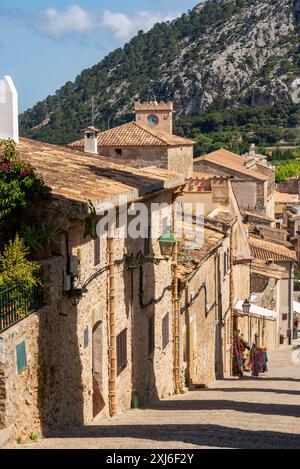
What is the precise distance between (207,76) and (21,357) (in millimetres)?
158811

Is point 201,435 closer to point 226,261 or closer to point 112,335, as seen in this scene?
point 112,335

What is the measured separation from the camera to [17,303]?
1026 cm

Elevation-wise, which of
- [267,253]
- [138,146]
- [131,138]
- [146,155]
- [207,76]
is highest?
[207,76]

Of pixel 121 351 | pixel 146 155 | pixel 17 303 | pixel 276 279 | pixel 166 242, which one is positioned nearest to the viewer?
pixel 17 303

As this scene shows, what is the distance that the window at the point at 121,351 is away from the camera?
47.5ft

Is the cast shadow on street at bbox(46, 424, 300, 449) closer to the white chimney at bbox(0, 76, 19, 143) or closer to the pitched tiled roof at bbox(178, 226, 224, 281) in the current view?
the white chimney at bbox(0, 76, 19, 143)

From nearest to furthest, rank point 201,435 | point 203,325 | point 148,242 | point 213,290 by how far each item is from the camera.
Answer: point 201,435 < point 148,242 < point 203,325 < point 213,290

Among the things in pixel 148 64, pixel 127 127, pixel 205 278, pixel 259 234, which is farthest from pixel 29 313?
pixel 148 64

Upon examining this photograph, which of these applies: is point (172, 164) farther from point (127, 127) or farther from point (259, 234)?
point (259, 234)

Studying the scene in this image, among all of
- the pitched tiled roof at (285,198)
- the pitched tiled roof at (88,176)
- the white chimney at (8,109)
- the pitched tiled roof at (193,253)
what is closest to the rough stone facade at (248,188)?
the pitched tiled roof at (285,198)

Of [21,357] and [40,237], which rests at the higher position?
[40,237]

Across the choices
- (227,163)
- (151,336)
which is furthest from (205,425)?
(227,163)

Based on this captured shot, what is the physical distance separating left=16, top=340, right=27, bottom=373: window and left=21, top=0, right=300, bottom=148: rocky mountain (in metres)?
129

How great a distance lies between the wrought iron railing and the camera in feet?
32.6
